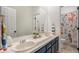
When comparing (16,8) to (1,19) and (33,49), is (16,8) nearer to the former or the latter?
(1,19)

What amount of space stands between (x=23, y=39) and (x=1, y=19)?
17.3 inches

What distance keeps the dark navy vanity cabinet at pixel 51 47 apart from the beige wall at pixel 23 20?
1.12ft

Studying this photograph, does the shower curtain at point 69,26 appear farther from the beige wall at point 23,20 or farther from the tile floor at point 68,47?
the beige wall at point 23,20

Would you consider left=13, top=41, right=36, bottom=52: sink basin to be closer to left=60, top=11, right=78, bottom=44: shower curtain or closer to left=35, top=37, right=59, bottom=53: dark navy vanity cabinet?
left=35, top=37, right=59, bottom=53: dark navy vanity cabinet

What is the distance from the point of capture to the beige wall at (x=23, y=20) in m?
1.80

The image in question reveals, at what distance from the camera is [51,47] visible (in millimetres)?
1854

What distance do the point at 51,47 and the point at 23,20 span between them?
63 centimetres

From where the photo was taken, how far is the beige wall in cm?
180

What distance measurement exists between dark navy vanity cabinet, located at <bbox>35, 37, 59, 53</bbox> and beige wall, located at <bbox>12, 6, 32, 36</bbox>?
34 centimetres

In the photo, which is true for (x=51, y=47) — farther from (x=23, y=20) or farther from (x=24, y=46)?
(x=23, y=20)

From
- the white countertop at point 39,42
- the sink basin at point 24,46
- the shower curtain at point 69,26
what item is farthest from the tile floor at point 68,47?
the sink basin at point 24,46

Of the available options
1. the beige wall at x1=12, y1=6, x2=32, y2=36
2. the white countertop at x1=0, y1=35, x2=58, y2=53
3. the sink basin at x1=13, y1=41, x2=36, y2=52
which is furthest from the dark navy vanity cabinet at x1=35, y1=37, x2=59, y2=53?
the beige wall at x1=12, y1=6, x2=32, y2=36

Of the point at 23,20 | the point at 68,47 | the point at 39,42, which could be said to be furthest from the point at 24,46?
the point at 68,47
